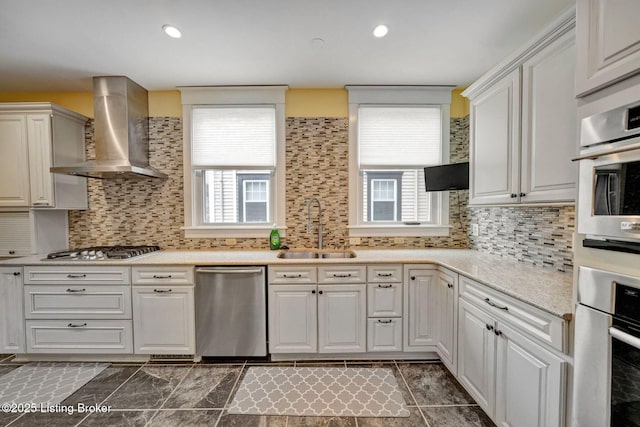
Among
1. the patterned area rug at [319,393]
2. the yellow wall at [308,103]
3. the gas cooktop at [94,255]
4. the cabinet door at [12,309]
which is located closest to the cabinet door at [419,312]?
the patterned area rug at [319,393]

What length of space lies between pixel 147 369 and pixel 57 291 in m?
1.03

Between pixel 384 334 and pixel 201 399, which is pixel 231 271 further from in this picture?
pixel 384 334

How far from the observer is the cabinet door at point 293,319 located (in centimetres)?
236

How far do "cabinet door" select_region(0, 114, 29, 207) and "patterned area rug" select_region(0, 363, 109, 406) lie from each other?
1503 mm

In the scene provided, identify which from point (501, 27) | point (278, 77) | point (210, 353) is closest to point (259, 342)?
point (210, 353)

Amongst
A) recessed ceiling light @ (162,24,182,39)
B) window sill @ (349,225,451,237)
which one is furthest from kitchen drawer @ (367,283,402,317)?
recessed ceiling light @ (162,24,182,39)

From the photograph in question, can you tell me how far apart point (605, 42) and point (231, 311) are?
2668 mm

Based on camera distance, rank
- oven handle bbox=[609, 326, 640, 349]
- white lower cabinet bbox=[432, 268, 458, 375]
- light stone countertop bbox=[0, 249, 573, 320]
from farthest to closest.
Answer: white lower cabinet bbox=[432, 268, 458, 375] → light stone countertop bbox=[0, 249, 573, 320] → oven handle bbox=[609, 326, 640, 349]

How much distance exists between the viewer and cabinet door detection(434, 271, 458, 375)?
2068 mm

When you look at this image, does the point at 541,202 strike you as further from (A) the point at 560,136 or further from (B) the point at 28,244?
(B) the point at 28,244

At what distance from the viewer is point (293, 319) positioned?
A: 7.77ft

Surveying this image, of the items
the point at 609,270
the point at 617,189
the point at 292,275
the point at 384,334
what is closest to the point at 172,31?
the point at 292,275

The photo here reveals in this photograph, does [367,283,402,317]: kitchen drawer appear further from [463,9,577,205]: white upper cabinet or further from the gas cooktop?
the gas cooktop

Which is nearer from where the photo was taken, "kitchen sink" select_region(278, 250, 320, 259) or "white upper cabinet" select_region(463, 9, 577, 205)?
"white upper cabinet" select_region(463, 9, 577, 205)
